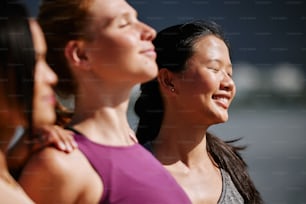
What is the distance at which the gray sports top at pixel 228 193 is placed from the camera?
1238mm

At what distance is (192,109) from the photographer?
1224 mm

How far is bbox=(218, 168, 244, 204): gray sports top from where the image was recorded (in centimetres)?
124

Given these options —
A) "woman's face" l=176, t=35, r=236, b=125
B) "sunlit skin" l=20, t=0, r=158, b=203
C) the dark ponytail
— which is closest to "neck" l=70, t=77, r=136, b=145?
"sunlit skin" l=20, t=0, r=158, b=203

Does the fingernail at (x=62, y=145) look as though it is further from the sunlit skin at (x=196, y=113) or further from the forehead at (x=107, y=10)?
the sunlit skin at (x=196, y=113)

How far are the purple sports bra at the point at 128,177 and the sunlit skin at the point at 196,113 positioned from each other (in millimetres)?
246

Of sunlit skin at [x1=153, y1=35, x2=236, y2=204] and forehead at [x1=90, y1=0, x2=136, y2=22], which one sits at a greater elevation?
forehead at [x1=90, y1=0, x2=136, y2=22]

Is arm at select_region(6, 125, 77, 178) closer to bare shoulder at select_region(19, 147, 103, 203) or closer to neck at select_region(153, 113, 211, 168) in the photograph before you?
bare shoulder at select_region(19, 147, 103, 203)

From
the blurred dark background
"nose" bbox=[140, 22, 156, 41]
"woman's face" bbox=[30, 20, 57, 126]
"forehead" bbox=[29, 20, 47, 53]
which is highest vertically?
"forehead" bbox=[29, 20, 47, 53]

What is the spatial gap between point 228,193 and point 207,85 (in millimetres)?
159

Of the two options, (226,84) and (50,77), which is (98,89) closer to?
(50,77)

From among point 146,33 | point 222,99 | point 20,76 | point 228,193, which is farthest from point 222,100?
point 20,76

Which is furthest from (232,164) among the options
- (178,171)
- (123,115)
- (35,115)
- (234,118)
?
(234,118)

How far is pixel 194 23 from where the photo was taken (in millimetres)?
1308

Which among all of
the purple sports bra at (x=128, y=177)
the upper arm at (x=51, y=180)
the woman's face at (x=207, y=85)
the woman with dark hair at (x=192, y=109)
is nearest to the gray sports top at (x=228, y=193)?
the woman with dark hair at (x=192, y=109)
